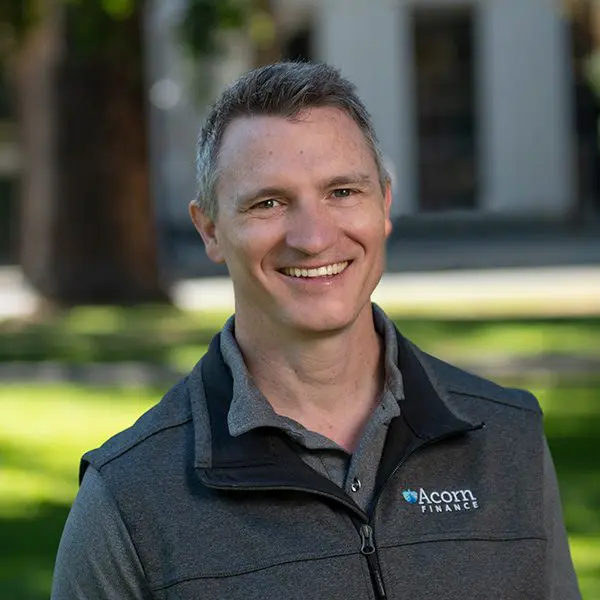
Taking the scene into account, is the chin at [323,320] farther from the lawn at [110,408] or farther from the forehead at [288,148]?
the lawn at [110,408]

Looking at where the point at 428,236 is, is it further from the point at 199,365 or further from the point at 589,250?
the point at 199,365

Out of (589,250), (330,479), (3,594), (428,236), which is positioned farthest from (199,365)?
(428,236)

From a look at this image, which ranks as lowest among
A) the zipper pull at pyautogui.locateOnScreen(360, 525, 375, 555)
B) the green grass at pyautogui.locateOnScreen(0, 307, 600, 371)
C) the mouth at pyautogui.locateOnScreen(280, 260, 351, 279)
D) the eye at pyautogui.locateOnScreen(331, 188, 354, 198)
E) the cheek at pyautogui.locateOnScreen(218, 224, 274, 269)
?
the green grass at pyautogui.locateOnScreen(0, 307, 600, 371)

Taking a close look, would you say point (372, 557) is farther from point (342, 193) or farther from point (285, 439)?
→ point (342, 193)

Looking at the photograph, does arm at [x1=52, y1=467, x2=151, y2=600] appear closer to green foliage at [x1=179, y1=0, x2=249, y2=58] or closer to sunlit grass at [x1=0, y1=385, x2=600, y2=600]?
sunlit grass at [x1=0, y1=385, x2=600, y2=600]

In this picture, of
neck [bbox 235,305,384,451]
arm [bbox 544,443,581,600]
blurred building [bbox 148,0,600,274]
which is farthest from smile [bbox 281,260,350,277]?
blurred building [bbox 148,0,600,274]

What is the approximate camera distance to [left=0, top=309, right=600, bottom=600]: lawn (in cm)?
771

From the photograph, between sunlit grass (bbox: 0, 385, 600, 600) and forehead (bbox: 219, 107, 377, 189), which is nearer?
forehead (bbox: 219, 107, 377, 189)

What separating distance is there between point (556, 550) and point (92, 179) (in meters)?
17.0

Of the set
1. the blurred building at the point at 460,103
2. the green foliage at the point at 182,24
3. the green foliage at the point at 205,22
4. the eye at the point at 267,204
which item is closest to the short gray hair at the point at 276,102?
the eye at the point at 267,204

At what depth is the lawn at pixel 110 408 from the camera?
771cm

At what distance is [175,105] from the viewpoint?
34.7 m

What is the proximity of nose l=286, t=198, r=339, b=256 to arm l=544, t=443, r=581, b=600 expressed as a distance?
21.2 inches

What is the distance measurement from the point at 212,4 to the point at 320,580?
14640 millimetres
